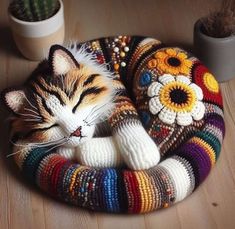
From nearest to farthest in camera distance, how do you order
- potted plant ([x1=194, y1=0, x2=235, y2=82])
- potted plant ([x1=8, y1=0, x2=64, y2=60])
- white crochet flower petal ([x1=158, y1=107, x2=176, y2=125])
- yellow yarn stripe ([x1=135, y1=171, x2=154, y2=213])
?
yellow yarn stripe ([x1=135, y1=171, x2=154, y2=213]) → white crochet flower petal ([x1=158, y1=107, x2=176, y2=125]) → potted plant ([x1=194, y1=0, x2=235, y2=82]) → potted plant ([x1=8, y1=0, x2=64, y2=60])

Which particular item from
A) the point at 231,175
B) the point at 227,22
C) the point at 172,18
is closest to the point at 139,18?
the point at 172,18

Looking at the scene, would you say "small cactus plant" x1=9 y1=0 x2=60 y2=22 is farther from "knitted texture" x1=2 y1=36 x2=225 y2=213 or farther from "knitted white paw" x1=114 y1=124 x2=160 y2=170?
"knitted white paw" x1=114 y1=124 x2=160 y2=170

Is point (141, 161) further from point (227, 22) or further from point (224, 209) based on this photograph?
point (227, 22)

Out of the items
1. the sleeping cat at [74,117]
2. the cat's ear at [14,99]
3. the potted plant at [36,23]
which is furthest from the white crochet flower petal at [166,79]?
the potted plant at [36,23]

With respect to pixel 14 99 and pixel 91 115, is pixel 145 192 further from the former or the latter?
pixel 14 99

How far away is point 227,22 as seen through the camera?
128 cm

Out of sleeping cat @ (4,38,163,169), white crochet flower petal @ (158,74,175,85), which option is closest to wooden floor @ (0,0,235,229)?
sleeping cat @ (4,38,163,169)

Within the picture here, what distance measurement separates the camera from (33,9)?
1.38 metres

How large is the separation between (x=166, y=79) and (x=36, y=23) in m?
0.46

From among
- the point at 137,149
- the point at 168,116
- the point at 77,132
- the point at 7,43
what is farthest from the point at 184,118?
the point at 7,43

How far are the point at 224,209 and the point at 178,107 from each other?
248 mm

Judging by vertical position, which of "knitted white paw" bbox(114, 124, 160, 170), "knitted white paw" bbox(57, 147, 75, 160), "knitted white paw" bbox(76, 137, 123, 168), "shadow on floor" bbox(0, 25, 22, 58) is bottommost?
"shadow on floor" bbox(0, 25, 22, 58)

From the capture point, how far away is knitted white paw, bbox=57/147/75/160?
1111 millimetres

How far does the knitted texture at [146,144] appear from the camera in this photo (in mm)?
1008
